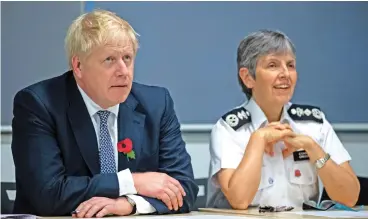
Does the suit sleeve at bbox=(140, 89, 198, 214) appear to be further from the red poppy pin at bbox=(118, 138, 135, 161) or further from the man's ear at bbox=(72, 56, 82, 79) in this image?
the man's ear at bbox=(72, 56, 82, 79)

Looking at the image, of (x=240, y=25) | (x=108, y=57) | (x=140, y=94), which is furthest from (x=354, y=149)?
Answer: (x=108, y=57)

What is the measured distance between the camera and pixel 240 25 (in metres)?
4.15

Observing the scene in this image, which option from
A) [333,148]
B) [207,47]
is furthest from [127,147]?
[207,47]

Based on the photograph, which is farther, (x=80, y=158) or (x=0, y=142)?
(x=0, y=142)

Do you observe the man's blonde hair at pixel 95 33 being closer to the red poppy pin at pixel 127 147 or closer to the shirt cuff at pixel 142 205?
the red poppy pin at pixel 127 147

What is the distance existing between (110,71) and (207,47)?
155 centimetres

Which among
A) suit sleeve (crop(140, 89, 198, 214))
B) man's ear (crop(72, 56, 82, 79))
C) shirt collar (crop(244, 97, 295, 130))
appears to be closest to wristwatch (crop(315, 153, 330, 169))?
shirt collar (crop(244, 97, 295, 130))

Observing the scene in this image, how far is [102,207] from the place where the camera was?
2.48 metres

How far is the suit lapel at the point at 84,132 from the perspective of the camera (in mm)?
2664

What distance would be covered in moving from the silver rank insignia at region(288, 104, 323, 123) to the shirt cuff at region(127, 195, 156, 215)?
1.05 m

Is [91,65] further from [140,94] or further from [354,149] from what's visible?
[354,149]

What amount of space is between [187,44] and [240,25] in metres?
0.33

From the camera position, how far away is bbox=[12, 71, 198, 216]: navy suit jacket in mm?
2551

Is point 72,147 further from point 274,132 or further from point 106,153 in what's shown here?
point 274,132
